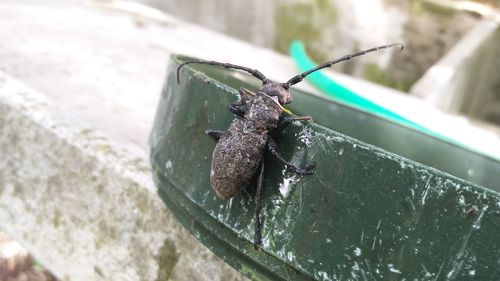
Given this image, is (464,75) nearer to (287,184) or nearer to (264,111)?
(264,111)

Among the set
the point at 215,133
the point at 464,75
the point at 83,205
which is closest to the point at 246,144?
the point at 215,133

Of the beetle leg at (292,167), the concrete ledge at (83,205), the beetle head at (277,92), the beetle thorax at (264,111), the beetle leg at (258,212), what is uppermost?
the beetle head at (277,92)

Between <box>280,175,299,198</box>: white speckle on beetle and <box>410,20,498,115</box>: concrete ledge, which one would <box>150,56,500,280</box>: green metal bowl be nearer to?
<box>280,175,299,198</box>: white speckle on beetle

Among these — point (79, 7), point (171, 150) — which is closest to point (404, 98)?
point (79, 7)

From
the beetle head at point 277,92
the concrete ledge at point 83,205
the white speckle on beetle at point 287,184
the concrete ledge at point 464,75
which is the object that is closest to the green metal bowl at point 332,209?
the white speckle on beetle at point 287,184

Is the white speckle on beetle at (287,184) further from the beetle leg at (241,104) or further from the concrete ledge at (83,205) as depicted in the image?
the concrete ledge at (83,205)

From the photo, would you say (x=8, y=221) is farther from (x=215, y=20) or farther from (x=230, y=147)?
(x=215, y=20)
